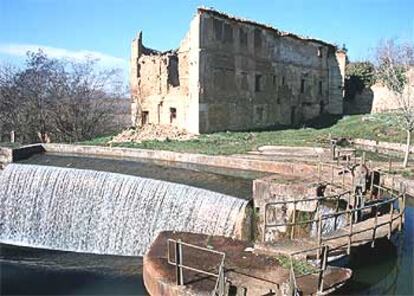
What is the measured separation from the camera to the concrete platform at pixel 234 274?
7.26m

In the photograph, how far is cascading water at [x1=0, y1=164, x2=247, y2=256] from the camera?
40.5ft

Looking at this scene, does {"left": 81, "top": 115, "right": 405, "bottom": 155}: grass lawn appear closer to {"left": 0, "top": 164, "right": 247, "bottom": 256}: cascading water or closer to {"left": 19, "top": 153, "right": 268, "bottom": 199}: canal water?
{"left": 19, "top": 153, "right": 268, "bottom": 199}: canal water

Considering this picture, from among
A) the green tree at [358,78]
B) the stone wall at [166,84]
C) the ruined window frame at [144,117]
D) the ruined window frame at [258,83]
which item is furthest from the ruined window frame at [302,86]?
the ruined window frame at [144,117]

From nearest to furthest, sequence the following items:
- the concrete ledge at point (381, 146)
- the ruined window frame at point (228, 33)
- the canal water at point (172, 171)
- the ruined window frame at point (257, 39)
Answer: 1. the canal water at point (172, 171)
2. the concrete ledge at point (381, 146)
3. the ruined window frame at point (228, 33)
4. the ruined window frame at point (257, 39)

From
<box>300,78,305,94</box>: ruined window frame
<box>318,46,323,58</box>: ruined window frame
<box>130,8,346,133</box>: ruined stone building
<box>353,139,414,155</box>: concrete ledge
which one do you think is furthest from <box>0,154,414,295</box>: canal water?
<box>318,46,323,58</box>: ruined window frame

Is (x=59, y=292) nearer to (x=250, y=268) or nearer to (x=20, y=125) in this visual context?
(x=250, y=268)

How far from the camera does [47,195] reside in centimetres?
1588

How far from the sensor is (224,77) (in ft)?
93.1

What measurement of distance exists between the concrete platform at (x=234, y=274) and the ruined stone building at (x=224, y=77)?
17904 mm

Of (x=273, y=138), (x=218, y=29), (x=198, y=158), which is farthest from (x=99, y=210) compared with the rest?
(x=218, y=29)

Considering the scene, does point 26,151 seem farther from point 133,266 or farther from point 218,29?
point 218,29

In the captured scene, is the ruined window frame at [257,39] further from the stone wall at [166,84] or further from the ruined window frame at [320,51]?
the ruined window frame at [320,51]

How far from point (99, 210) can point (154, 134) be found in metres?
13.3

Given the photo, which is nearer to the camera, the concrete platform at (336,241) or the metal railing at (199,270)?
the metal railing at (199,270)
